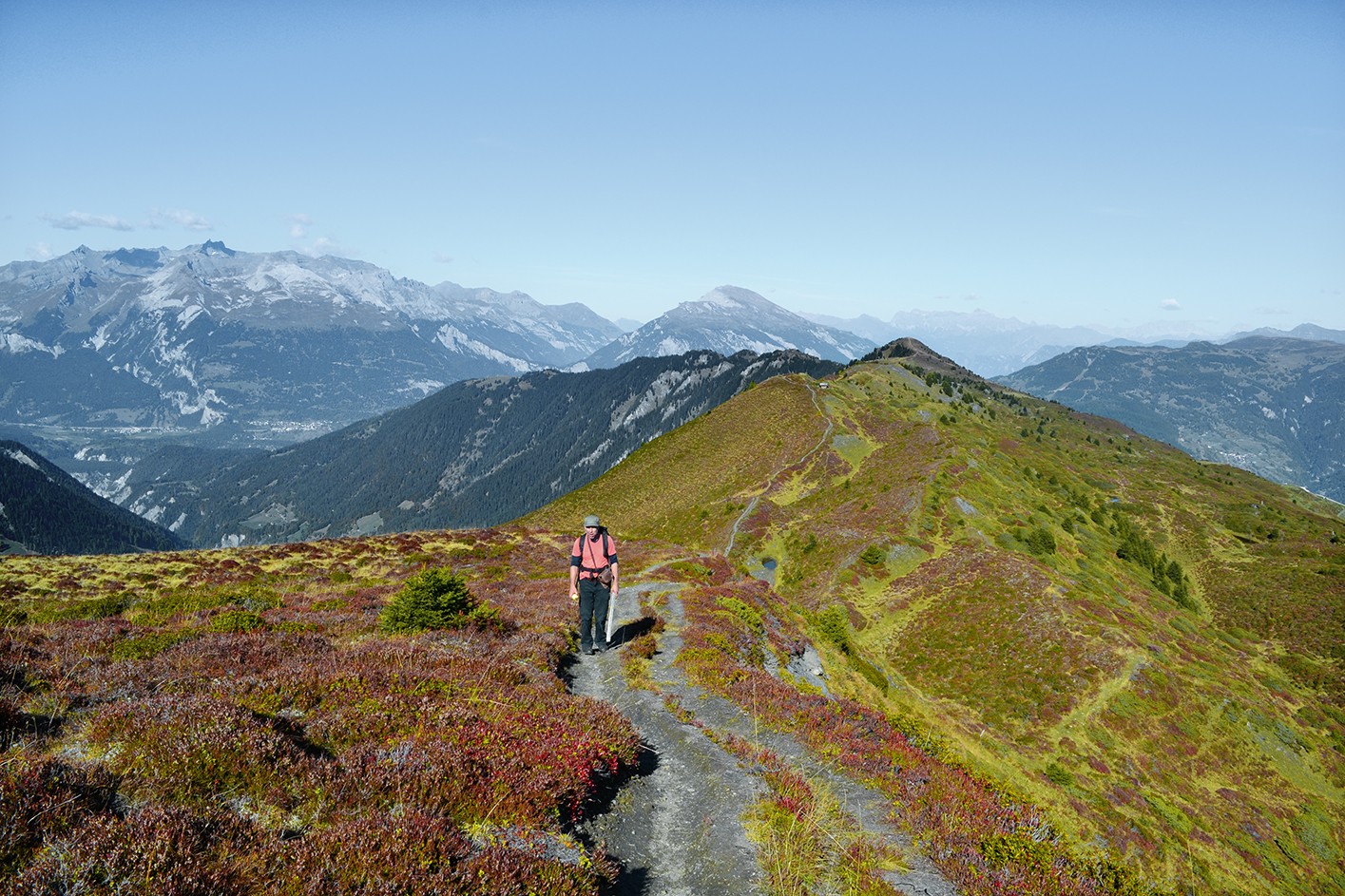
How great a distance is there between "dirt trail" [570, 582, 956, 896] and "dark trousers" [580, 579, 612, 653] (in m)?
3.45

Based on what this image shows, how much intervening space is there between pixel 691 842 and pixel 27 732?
27.9 ft

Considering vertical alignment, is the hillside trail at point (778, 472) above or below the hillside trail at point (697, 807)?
below

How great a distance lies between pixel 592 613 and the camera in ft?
60.4

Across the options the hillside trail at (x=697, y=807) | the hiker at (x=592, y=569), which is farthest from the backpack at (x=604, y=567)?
the hillside trail at (x=697, y=807)

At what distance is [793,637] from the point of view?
29141mm

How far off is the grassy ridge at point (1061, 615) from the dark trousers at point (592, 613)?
9.35 m

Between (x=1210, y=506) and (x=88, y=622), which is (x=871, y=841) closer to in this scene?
(x=88, y=622)

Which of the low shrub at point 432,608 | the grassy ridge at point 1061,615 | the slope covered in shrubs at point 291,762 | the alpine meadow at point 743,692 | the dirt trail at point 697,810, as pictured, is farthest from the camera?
the grassy ridge at point 1061,615

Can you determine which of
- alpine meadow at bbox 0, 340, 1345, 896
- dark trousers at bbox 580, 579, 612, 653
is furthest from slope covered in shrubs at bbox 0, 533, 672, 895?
dark trousers at bbox 580, 579, 612, 653

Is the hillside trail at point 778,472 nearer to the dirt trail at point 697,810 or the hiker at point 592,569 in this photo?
the hiker at point 592,569

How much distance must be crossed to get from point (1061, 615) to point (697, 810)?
2179 inches

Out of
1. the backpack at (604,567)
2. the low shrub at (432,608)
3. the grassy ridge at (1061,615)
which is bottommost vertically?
the grassy ridge at (1061,615)

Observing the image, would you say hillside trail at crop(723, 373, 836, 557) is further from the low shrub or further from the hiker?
the low shrub

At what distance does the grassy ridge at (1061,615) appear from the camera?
129 ft
